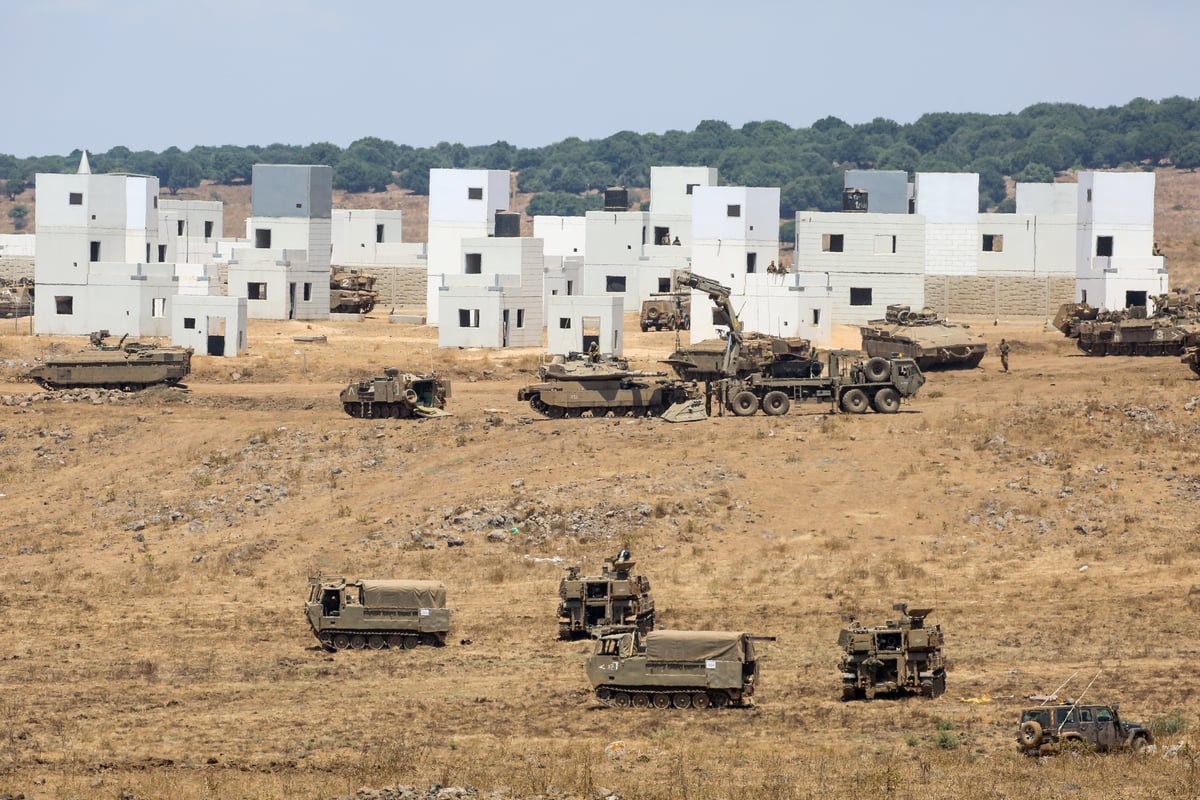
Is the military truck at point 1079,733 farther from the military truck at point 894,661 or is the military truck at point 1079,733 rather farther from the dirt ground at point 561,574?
the military truck at point 894,661

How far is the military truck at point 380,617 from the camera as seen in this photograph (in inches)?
1346

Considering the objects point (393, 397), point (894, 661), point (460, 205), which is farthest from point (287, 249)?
point (894, 661)

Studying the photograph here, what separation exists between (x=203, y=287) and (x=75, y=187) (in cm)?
669

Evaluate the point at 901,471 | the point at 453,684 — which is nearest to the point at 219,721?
the point at 453,684

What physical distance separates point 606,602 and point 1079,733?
1047 cm

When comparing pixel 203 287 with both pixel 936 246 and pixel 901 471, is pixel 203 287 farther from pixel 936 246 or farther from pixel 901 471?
pixel 901 471

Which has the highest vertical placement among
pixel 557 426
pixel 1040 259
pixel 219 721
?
pixel 1040 259

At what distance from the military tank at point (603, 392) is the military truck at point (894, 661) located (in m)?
23.4

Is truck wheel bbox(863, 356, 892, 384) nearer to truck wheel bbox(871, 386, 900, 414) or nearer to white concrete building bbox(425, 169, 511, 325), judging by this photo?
truck wheel bbox(871, 386, 900, 414)

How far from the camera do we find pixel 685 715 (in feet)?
96.0

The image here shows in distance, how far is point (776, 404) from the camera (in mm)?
51156

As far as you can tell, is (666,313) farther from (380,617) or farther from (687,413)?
(380,617)

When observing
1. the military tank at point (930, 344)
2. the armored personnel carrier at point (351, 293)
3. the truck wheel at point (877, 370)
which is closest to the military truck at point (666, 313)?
the armored personnel carrier at point (351, 293)

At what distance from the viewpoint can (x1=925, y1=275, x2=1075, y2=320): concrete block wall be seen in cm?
8762
